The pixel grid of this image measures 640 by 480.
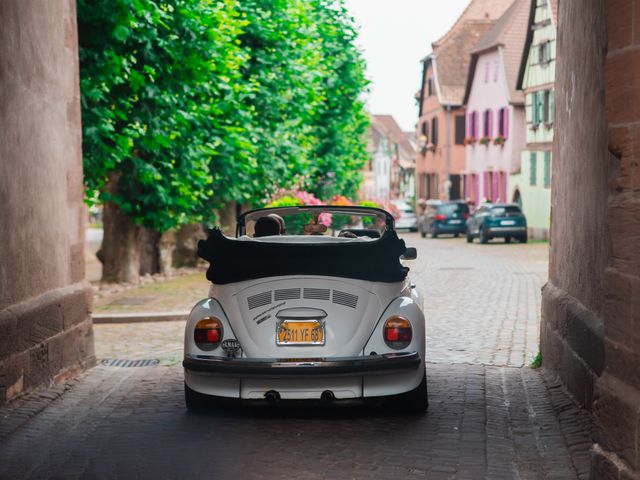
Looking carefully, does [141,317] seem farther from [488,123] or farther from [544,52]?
[488,123]

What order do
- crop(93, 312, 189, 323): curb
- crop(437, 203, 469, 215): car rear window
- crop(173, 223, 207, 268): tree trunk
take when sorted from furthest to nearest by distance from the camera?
crop(437, 203, 469, 215): car rear window, crop(173, 223, 207, 268): tree trunk, crop(93, 312, 189, 323): curb

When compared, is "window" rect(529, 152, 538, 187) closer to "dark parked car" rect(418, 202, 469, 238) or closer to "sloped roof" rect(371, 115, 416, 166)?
"dark parked car" rect(418, 202, 469, 238)

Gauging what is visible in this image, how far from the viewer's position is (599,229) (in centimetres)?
815

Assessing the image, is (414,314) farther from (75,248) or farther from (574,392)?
(75,248)

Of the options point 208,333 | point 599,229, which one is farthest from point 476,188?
point 208,333

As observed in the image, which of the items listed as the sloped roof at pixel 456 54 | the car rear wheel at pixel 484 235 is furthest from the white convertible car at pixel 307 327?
the sloped roof at pixel 456 54

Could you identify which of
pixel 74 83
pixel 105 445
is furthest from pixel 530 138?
pixel 105 445

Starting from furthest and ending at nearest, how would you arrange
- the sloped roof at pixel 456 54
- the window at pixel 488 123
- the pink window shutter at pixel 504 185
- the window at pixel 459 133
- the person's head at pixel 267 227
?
the sloped roof at pixel 456 54, the window at pixel 459 133, the window at pixel 488 123, the pink window shutter at pixel 504 185, the person's head at pixel 267 227

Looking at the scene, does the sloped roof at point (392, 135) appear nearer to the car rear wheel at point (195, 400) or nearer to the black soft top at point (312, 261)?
the car rear wheel at point (195, 400)

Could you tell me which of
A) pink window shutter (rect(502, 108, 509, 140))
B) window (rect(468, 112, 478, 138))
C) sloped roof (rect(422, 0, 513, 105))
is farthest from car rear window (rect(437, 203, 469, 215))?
sloped roof (rect(422, 0, 513, 105))

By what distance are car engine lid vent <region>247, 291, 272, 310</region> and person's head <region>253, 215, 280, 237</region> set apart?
1.78 meters

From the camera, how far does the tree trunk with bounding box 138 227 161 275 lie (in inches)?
1030

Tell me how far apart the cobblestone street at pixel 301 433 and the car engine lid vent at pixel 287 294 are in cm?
88

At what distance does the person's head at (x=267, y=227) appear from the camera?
9.62 metres
